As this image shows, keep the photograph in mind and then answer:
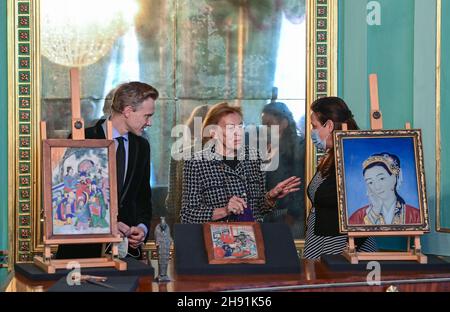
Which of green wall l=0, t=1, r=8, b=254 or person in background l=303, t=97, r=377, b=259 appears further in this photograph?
green wall l=0, t=1, r=8, b=254

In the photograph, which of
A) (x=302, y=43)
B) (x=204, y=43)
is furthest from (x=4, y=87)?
(x=302, y=43)

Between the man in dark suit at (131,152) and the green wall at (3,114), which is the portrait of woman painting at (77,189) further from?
the green wall at (3,114)

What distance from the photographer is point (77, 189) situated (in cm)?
479

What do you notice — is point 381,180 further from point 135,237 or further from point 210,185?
point 135,237

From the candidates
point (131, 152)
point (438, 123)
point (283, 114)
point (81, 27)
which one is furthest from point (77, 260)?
point (438, 123)

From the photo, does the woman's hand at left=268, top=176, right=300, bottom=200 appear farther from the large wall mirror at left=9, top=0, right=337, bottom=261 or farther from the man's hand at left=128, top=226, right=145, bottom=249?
the large wall mirror at left=9, top=0, right=337, bottom=261

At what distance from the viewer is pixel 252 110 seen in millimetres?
6660

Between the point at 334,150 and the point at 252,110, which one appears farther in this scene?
the point at 252,110

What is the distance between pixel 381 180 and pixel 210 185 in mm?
1092

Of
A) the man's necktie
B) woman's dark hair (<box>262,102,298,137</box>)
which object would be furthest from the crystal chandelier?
the man's necktie

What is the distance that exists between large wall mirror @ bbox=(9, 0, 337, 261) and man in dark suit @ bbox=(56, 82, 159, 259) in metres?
1.11

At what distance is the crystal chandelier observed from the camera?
6488mm

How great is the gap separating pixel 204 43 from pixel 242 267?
2.43m
